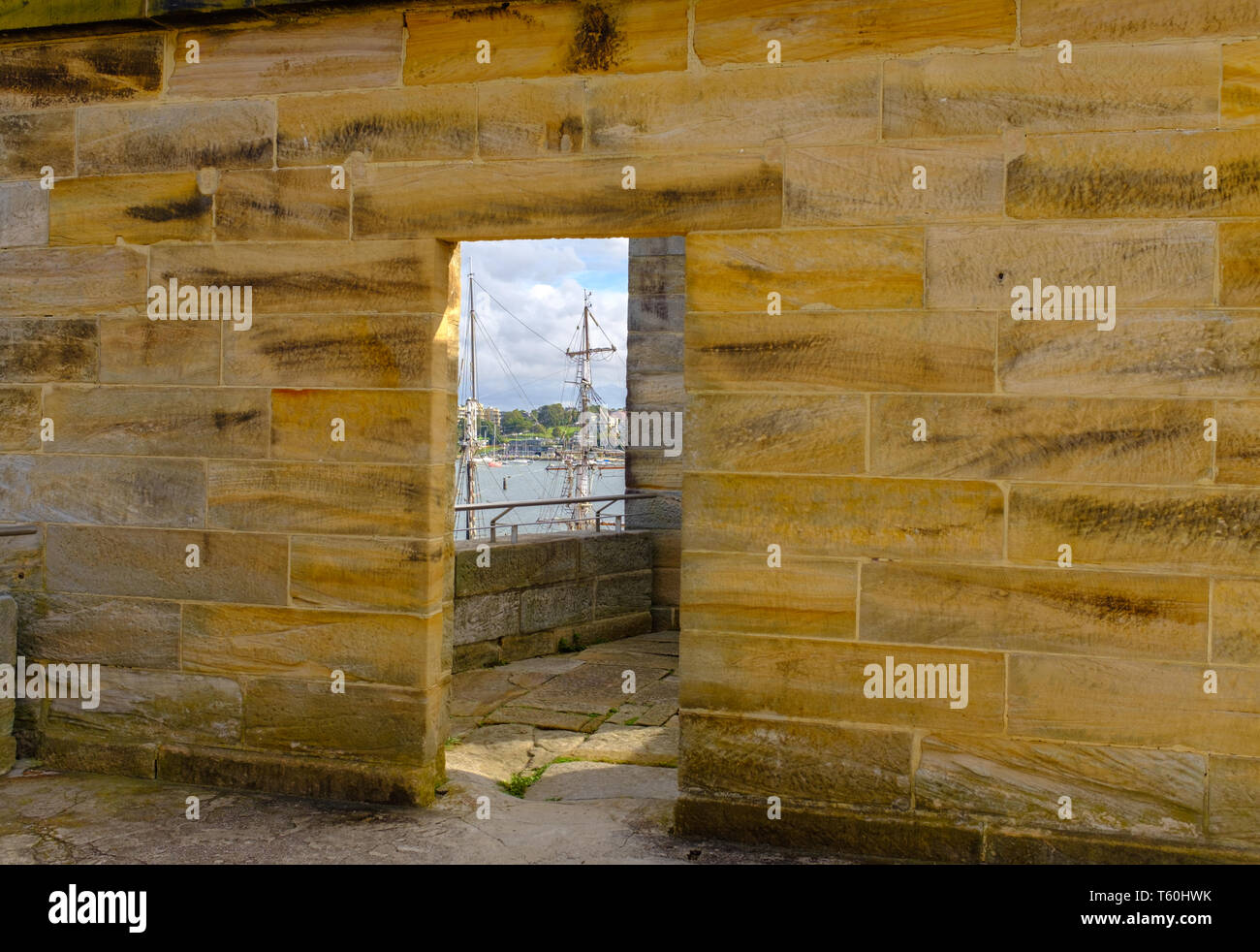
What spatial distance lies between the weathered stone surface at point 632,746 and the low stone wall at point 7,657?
2.55m

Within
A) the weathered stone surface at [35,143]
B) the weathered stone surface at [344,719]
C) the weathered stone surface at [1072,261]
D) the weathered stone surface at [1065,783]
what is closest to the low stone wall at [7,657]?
the weathered stone surface at [344,719]

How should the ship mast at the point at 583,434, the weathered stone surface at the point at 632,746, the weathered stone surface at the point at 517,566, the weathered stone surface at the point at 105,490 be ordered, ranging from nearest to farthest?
the weathered stone surface at the point at 105,490, the weathered stone surface at the point at 632,746, the weathered stone surface at the point at 517,566, the ship mast at the point at 583,434

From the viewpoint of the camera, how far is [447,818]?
4.07 meters

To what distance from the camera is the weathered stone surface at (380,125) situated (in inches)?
161

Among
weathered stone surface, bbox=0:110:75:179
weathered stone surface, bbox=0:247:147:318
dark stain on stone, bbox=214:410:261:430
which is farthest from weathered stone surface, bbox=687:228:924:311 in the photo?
weathered stone surface, bbox=0:110:75:179

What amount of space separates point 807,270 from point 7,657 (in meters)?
3.78

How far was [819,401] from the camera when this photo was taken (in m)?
3.78

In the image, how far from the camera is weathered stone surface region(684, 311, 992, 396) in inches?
144

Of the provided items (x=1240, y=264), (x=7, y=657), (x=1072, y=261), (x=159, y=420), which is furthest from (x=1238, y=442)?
(x=7, y=657)

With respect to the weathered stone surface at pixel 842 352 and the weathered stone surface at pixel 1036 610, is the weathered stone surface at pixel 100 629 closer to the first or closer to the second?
the weathered stone surface at pixel 842 352

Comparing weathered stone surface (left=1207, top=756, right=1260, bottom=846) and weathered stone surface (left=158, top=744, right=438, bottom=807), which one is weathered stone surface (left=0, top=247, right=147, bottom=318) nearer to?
weathered stone surface (left=158, top=744, right=438, bottom=807)

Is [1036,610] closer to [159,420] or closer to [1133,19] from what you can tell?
[1133,19]

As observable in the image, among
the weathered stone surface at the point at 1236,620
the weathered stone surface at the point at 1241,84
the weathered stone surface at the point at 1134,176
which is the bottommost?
the weathered stone surface at the point at 1236,620

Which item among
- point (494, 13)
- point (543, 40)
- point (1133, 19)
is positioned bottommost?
point (1133, 19)
